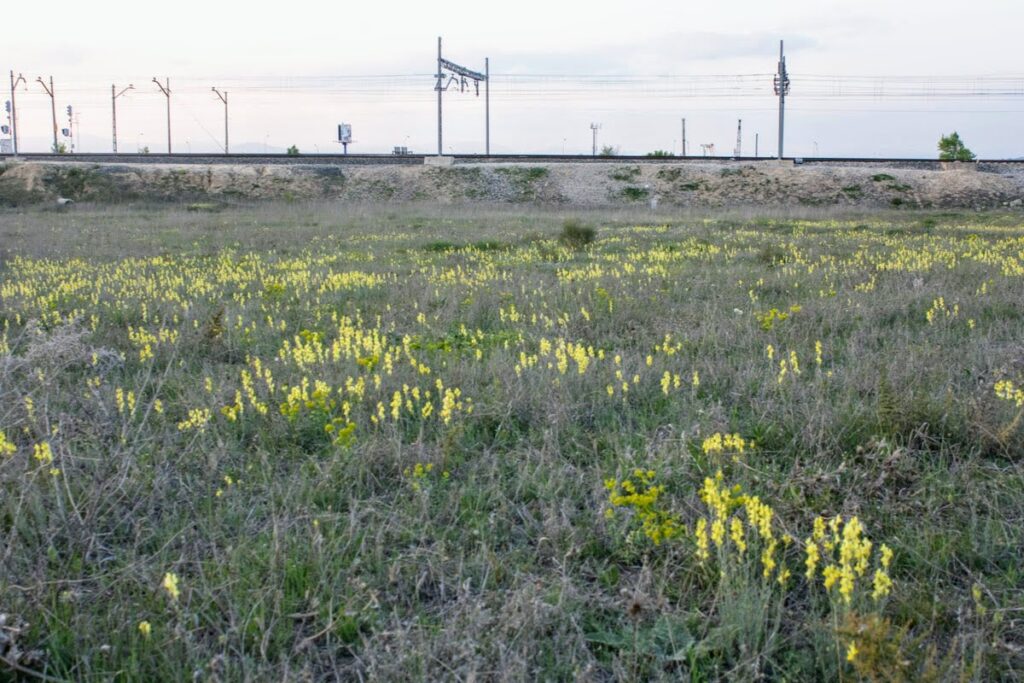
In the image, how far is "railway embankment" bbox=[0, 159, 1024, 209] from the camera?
41.2 meters

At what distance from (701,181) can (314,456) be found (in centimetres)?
4262

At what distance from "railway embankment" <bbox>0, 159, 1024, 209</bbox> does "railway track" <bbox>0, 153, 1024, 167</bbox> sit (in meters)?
0.96

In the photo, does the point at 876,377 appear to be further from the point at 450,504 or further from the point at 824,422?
the point at 450,504

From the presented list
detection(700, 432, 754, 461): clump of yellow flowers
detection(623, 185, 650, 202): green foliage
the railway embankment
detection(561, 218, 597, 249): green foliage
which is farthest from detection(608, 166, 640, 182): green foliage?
detection(700, 432, 754, 461): clump of yellow flowers

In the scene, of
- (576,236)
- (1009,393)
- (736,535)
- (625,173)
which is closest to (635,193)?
(625,173)

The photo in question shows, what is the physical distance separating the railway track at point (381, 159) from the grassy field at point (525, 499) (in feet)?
138

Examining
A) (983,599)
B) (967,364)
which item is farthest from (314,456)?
(967,364)

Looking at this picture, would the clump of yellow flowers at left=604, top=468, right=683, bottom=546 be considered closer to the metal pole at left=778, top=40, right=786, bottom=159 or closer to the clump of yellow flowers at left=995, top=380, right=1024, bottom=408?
the clump of yellow flowers at left=995, top=380, right=1024, bottom=408

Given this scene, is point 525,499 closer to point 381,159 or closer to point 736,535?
point 736,535

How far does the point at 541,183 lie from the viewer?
149ft

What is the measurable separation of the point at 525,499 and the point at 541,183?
42574mm

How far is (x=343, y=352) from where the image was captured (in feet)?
21.6

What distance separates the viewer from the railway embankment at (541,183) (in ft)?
135


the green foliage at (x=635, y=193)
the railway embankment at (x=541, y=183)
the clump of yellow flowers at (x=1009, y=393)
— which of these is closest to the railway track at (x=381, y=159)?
the railway embankment at (x=541, y=183)
